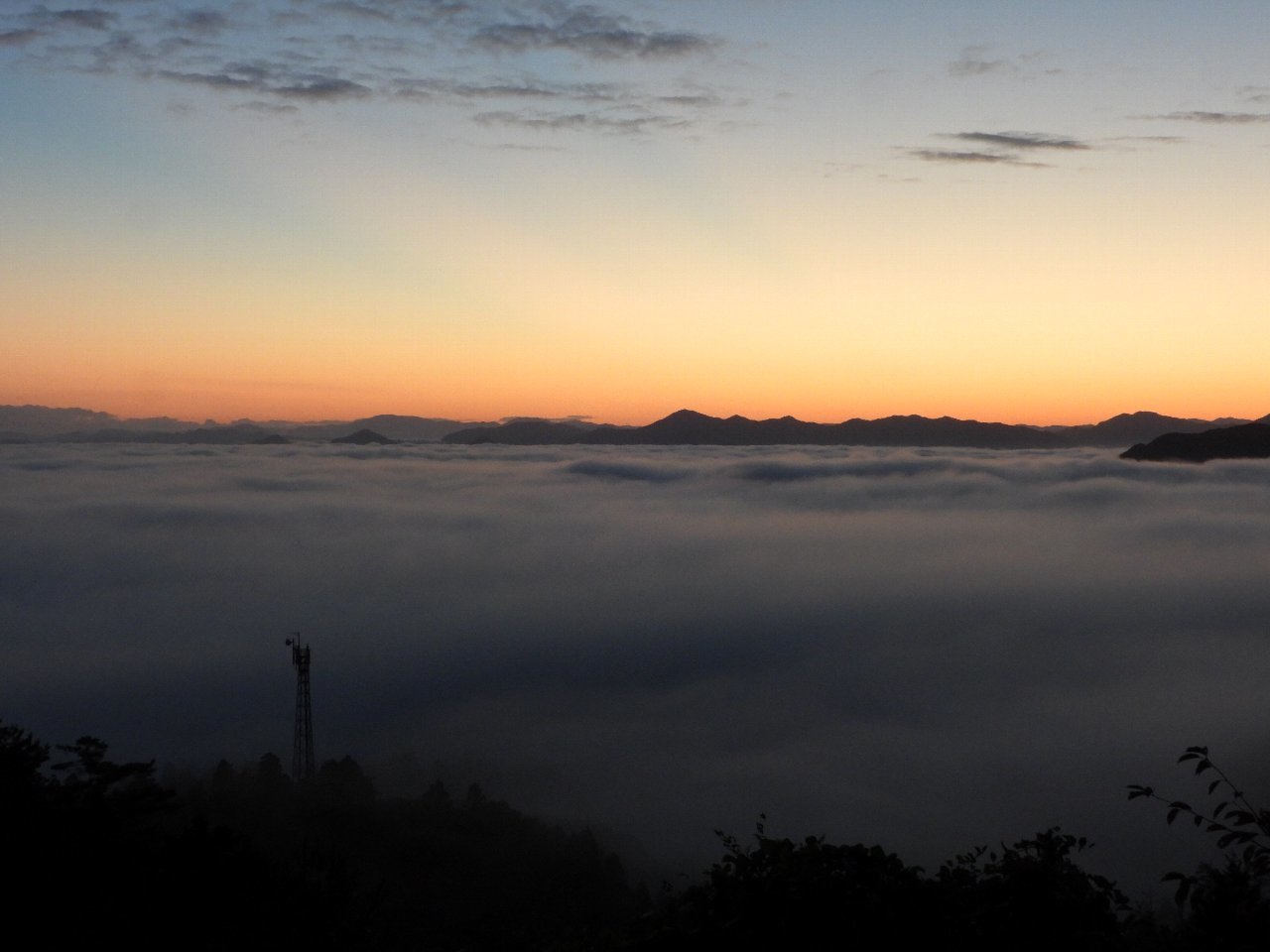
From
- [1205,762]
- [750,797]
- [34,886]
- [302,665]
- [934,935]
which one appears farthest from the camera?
[750,797]

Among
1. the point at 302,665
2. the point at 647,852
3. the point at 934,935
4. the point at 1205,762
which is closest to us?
the point at 1205,762

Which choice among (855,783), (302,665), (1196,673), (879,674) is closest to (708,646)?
(879,674)

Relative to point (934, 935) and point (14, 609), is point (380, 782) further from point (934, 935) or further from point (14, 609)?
point (14, 609)

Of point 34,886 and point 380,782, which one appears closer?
point 34,886

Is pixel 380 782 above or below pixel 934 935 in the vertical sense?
below

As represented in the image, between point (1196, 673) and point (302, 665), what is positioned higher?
point (302, 665)

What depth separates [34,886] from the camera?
12.3 m

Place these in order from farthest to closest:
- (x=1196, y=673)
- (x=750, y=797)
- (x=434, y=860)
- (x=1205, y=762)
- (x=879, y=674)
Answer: (x=879, y=674)
(x=1196, y=673)
(x=750, y=797)
(x=434, y=860)
(x=1205, y=762)

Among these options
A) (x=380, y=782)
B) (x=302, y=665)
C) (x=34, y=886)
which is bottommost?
(x=380, y=782)

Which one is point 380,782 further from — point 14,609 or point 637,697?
point 14,609

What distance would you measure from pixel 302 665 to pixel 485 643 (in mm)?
142009

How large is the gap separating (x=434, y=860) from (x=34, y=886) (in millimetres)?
59906

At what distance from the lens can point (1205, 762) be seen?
690 cm

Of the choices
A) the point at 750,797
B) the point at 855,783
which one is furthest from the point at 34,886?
the point at 855,783
